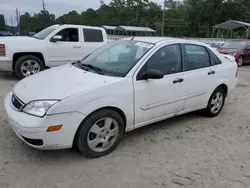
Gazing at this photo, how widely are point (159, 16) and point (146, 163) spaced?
76.4m

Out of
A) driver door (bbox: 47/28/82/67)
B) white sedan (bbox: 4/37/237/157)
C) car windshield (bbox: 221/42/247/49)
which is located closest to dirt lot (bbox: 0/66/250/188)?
white sedan (bbox: 4/37/237/157)

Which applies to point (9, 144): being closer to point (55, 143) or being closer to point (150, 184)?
point (55, 143)

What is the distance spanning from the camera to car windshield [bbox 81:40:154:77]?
342cm

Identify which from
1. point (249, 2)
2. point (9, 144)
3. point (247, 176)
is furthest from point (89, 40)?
point (249, 2)

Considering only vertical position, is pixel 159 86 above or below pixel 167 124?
above

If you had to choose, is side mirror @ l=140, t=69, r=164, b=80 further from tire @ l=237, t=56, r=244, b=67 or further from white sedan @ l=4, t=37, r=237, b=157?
tire @ l=237, t=56, r=244, b=67

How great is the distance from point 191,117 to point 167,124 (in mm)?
693

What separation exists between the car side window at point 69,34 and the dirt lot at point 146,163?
4.24 m

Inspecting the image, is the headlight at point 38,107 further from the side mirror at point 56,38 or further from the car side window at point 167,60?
the side mirror at point 56,38

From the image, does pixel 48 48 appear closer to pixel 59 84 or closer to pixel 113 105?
pixel 59 84

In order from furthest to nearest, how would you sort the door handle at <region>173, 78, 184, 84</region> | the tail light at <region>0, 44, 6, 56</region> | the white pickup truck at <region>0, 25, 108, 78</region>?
the white pickup truck at <region>0, 25, 108, 78</region>
the tail light at <region>0, 44, 6, 56</region>
the door handle at <region>173, 78, 184, 84</region>

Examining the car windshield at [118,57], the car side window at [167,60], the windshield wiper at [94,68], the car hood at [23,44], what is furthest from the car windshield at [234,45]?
the windshield wiper at [94,68]

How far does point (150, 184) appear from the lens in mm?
2699

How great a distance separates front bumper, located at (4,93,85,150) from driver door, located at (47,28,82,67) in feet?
16.1
